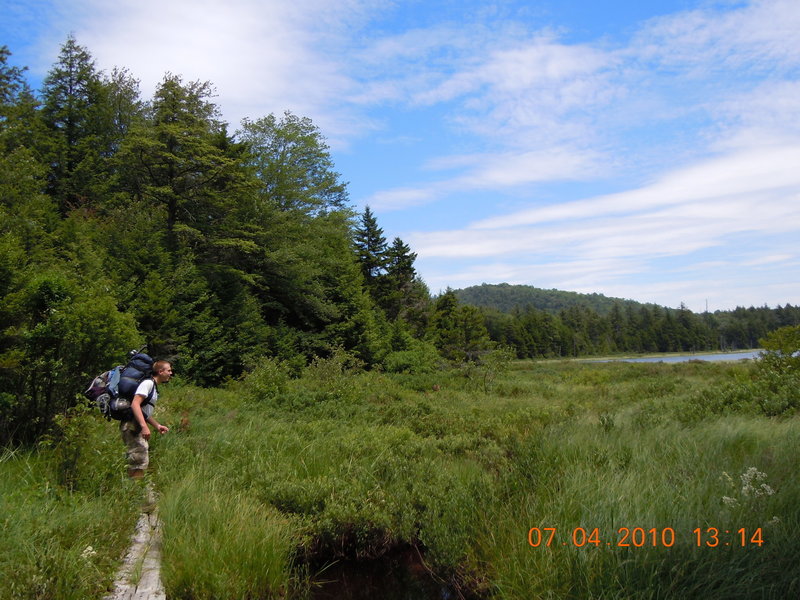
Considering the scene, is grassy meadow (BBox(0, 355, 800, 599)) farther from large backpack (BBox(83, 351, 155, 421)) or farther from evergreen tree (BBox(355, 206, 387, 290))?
evergreen tree (BBox(355, 206, 387, 290))

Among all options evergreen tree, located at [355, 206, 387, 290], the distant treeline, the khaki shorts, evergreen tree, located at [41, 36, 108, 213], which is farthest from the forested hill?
the khaki shorts

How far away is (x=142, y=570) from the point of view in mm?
3439

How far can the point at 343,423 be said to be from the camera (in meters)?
9.38

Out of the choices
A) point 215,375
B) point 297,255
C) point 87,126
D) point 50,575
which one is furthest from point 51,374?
point 87,126

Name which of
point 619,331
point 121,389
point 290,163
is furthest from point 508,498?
point 619,331

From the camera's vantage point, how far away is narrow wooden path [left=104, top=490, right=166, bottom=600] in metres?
3.16

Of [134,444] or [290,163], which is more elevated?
[290,163]

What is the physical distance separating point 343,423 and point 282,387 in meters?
3.49

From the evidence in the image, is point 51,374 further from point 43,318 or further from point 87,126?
point 87,126

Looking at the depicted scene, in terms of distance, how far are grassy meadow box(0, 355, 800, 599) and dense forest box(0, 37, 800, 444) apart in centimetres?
135
